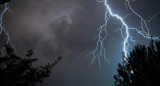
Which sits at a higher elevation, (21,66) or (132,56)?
(132,56)

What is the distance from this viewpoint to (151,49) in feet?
19.0

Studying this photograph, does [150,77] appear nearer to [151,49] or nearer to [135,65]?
[135,65]

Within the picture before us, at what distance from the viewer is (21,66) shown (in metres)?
2.77

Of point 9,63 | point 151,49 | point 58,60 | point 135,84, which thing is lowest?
point 135,84

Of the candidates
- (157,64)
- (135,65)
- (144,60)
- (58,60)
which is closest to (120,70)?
(135,65)

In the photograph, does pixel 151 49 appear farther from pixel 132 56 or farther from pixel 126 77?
pixel 126 77

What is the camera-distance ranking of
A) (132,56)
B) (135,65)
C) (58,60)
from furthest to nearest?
(132,56) → (135,65) → (58,60)

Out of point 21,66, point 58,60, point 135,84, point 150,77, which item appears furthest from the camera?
point 135,84

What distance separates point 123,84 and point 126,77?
50 centimetres

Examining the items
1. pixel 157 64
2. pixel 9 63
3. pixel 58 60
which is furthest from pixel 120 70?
pixel 9 63

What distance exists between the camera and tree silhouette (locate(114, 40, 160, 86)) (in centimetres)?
504

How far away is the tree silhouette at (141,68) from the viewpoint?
16.5 feet

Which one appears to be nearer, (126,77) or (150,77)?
(150,77)

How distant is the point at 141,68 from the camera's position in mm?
5543
